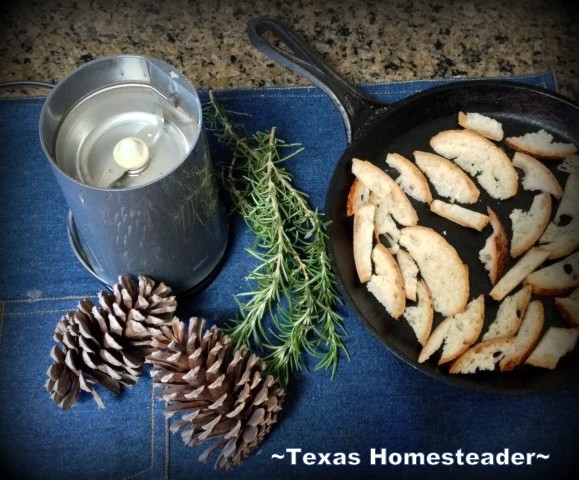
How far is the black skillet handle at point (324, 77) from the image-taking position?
3.38ft

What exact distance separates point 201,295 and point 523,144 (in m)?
0.56

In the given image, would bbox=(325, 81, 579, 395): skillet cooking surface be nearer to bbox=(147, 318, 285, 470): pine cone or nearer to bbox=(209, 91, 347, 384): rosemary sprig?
bbox=(209, 91, 347, 384): rosemary sprig

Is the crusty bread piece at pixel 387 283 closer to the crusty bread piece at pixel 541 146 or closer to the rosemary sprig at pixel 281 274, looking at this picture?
the rosemary sprig at pixel 281 274

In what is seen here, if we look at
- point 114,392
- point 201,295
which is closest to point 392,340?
point 201,295

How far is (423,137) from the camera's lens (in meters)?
1.10

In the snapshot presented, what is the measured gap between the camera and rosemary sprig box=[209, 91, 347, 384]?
0.96 metres

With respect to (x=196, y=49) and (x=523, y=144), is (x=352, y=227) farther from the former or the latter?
(x=196, y=49)

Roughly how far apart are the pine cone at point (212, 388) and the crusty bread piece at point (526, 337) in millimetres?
327

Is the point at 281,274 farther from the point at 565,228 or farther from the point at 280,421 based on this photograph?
the point at 565,228

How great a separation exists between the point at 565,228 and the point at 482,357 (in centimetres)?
25

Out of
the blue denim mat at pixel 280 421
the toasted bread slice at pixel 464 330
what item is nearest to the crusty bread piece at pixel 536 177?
the toasted bread slice at pixel 464 330

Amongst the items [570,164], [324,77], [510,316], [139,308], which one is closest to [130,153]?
[139,308]

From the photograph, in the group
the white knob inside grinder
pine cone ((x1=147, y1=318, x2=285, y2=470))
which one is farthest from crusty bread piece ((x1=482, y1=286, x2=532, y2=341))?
the white knob inside grinder

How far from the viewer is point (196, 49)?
4.00 ft
